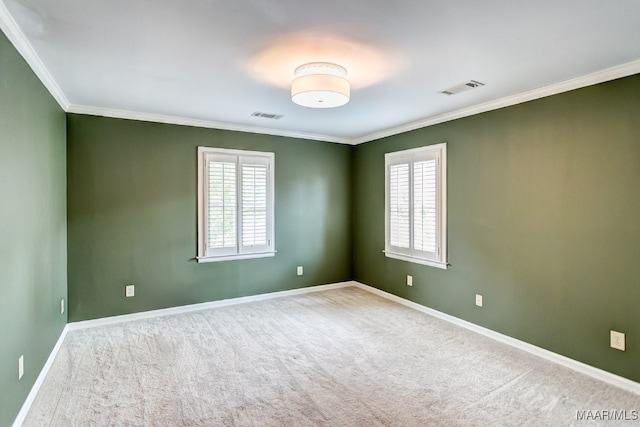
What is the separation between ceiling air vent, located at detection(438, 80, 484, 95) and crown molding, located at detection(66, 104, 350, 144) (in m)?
2.51

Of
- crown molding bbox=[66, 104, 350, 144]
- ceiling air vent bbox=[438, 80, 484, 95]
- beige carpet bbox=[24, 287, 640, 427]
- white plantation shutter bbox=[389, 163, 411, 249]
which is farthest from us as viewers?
white plantation shutter bbox=[389, 163, 411, 249]

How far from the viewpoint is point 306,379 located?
280 cm

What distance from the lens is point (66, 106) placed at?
3766mm

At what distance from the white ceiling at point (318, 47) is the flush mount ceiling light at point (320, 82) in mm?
74

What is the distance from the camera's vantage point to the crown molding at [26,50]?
2.00 meters

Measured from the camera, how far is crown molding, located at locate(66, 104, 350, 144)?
12.9ft

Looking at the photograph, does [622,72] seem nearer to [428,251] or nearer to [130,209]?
[428,251]

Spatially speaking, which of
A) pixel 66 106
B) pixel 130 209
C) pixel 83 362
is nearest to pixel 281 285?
pixel 130 209

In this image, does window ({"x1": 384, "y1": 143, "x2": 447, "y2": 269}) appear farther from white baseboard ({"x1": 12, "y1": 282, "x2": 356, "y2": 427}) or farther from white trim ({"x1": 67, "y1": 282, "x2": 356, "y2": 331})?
white baseboard ({"x1": 12, "y1": 282, "x2": 356, "y2": 427})

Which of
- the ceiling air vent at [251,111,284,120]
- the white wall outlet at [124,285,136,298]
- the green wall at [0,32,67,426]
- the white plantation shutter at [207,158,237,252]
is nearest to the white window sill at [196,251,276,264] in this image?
the white plantation shutter at [207,158,237,252]

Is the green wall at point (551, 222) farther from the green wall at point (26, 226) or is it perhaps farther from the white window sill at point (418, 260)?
the green wall at point (26, 226)

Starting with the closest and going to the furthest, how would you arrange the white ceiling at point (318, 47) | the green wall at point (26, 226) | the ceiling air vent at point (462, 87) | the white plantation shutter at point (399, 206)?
the white ceiling at point (318, 47), the green wall at point (26, 226), the ceiling air vent at point (462, 87), the white plantation shutter at point (399, 206)

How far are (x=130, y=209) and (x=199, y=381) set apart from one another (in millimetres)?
2440

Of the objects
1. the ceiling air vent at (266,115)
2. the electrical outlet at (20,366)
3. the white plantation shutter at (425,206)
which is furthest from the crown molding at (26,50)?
the white plantation shutter at (425,206)
